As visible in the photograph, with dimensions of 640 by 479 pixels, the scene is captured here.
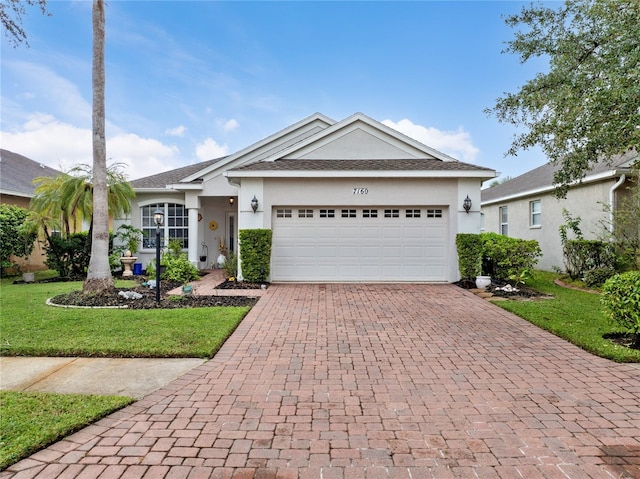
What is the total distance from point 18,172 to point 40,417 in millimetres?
18223

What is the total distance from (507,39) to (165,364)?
13045 millimetres

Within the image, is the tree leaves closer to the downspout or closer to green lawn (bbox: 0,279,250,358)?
the downspout

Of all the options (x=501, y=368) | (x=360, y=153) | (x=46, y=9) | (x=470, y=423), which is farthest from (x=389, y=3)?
(x=470, y=423)

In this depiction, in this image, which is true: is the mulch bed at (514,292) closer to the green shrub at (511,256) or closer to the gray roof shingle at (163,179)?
the green shrub at (511,256)

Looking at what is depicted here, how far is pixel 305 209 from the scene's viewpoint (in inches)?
459

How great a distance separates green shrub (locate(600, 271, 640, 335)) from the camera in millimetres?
5105

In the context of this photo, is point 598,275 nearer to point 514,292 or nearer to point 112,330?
point 514,292

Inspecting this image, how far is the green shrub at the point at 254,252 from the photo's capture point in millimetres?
10977

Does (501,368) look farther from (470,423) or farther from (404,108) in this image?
(404,108)

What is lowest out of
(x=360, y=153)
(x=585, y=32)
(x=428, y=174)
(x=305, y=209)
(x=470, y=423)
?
(x=470, y=423)

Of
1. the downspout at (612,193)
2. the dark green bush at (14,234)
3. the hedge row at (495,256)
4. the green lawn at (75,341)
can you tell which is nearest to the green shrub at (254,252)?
the green lawn at (75,341)

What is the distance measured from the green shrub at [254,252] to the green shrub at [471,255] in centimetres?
596

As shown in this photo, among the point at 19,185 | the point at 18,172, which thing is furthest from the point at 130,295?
the point at 18,172

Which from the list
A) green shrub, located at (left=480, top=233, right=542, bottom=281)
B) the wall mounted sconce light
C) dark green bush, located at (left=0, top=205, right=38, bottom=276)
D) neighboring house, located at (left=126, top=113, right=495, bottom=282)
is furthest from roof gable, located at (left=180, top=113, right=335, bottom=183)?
green shrub, located at (left=480, top=233, right=542, bottom=281)
